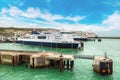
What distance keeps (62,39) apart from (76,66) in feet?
137

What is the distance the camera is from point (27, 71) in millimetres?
30109

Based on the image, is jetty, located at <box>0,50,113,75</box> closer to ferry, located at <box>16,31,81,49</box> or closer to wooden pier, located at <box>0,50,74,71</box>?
wooden pier, located at <box>0,50,74,71</box>

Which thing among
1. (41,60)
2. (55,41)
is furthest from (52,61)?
(55,41)

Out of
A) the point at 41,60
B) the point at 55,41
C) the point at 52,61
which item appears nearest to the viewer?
the point at 41,60

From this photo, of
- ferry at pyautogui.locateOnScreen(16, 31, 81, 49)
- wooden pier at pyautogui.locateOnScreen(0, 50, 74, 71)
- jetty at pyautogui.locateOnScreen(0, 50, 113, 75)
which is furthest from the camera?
ferry at pyautogui.locateOnScreen(16, 31, 81, 49)

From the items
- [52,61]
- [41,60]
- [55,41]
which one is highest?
[55,41]

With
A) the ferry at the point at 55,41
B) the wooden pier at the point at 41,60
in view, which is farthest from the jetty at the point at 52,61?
the ferry at the point at 55,41

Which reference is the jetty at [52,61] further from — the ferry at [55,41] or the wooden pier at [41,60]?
the ferry at [55,41]

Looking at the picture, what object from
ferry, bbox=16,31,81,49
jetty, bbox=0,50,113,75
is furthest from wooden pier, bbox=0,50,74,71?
ferry, bbox=16,31,81,49

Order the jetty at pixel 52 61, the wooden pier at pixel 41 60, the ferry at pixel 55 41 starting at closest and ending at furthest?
the jetty at pixel 52 61
the wooden pier at pixel 41 60
the ferry at pixel 55 41

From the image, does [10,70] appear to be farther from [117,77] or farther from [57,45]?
[57,45]

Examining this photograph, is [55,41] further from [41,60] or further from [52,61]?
[41,60]

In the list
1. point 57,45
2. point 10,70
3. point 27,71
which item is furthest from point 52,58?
point 57,45

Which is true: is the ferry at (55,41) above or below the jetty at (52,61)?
above
